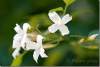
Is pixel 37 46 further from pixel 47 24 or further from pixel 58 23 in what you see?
pixel 47 24

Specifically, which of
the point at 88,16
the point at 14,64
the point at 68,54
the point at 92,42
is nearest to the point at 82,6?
the point at 88,16

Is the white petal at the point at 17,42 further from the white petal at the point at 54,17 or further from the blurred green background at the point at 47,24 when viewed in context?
the blurred green background at the point at 47,24

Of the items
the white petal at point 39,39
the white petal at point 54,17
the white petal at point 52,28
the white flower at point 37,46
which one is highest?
the white petal at point 54,17

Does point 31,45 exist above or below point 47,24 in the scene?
below

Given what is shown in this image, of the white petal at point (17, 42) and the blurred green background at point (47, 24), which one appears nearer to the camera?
the white petal at point (17, 42)

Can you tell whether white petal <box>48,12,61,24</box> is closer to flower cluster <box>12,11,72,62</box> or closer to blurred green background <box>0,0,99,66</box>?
flower cluster <box>12,11,72,62</box>

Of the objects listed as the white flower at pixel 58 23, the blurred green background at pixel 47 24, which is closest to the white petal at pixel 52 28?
the white flower at pixel 58 23

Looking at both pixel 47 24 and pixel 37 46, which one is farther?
pixel 47 24

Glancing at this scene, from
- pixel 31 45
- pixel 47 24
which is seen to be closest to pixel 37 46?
pixel 31 45

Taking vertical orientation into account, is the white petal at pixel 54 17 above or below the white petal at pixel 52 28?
above
